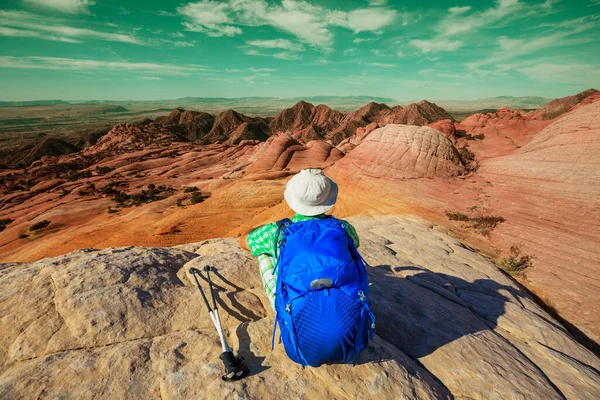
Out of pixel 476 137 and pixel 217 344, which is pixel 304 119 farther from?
pixel 217 344

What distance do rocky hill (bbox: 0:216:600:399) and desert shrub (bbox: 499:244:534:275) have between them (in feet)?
15.9

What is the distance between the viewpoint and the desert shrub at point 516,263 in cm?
910

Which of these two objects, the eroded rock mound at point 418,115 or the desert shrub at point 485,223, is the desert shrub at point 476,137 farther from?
the eroded rock mound at point 418,115

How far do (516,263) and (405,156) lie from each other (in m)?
11.8

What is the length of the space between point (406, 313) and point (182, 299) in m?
3.27

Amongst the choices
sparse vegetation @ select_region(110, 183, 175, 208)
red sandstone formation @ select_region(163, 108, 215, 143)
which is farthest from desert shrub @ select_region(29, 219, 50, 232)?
red sandstone formation @ select_region(163, 108, 215, 143)

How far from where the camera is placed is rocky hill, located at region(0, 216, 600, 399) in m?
2.49

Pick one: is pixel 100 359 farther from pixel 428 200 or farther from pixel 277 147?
pixel 277 147

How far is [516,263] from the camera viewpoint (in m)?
9.28

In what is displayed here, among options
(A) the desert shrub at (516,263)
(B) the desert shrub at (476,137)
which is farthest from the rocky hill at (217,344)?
(B) the desert shrub at (476,137)

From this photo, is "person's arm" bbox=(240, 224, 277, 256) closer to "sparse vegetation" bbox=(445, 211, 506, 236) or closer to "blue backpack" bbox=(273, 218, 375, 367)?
"blue backpack" bbox=(273, 218, 375, 367)

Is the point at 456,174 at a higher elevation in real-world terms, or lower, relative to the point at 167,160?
higher

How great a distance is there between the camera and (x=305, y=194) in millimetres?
2730

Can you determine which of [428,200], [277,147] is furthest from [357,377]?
[277,147]
